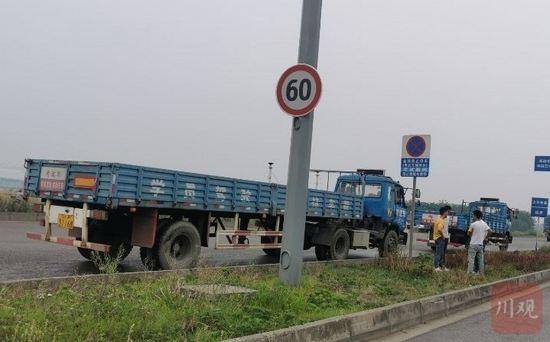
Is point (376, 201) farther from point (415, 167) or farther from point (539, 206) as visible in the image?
point (539, 206)

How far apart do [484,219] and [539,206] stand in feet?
8.14

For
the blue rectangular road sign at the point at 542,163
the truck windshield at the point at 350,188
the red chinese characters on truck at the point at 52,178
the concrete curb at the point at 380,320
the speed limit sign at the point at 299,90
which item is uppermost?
the blue rectangular road sign at the point at 542,163

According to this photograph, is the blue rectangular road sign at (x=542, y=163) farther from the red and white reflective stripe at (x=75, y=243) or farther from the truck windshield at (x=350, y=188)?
the red and white reflective stripe at (x=75, y=243)

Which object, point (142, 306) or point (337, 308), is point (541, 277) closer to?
point (337, 308)

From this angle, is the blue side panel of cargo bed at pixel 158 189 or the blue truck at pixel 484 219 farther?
the blue truck at pixel 484 219

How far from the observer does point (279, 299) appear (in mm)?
6027

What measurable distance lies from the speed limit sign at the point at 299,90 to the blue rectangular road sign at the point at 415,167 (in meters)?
5.36

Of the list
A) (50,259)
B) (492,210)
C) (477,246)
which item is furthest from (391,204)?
(492,210)

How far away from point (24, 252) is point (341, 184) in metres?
9.24

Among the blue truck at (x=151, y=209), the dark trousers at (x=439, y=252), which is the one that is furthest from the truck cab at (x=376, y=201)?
the dark trousers at (x=439, y=252)

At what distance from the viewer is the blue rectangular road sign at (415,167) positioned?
11393mm

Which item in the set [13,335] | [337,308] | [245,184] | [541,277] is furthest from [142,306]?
[541,277]

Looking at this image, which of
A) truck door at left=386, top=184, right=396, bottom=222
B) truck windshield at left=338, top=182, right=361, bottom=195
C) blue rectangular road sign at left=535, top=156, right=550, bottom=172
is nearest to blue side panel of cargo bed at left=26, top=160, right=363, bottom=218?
truck windshield at left=338, top=182, right=361, bottom=195

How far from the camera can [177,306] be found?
5.38m
